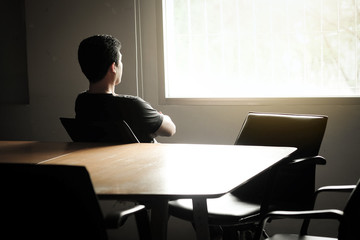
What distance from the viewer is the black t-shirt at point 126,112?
116 inches

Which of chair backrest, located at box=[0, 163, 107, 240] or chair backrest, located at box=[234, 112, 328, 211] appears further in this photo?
chair backrest, located at box=[234, 112, 328, 211]

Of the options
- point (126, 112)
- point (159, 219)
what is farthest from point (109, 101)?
point (159, 219)

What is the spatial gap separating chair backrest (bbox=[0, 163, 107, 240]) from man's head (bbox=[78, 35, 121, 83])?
174cm

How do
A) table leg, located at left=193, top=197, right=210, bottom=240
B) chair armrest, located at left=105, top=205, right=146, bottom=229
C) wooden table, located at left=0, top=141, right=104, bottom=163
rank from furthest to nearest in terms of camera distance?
wooden table, located at left=0, top=141, right=104, bottom=163, table leg, located at left=193, top=197, right=210, bottom=240, chair armrest, located at left=105, top=205, right=146, bottom=229

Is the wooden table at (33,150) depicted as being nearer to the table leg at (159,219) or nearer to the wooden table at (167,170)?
the wooden table at (167,170)

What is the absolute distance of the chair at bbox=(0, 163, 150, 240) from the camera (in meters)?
1.37

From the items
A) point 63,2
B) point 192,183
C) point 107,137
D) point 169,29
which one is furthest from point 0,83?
point 192,183

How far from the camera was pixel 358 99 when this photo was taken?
375cm

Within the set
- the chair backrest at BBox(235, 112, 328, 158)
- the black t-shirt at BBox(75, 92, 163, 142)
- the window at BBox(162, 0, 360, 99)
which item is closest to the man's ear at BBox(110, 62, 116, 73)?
the black t-shirt at BBox(75, 92, 163, 142)

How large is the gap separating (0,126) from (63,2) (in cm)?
116

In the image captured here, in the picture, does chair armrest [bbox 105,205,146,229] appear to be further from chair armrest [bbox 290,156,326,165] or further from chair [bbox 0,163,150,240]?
chair armrest [bbox 290,156,326,165]

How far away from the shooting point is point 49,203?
139 centimetres

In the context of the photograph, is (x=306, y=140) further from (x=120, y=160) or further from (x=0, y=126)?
(x=0, y=126)

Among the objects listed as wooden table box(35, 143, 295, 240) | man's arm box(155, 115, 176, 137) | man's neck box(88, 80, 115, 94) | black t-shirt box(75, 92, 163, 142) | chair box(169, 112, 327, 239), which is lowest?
chair box(169, 112, 327, 239)
